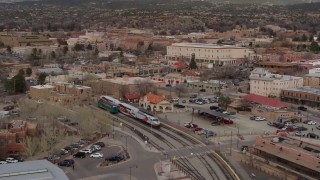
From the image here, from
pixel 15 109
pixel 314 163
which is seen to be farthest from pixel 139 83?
pixel 314 163

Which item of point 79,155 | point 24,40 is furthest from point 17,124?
point 24,40

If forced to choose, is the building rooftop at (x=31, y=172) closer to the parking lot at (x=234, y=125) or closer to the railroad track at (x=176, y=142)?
the railroad track at (x=176, y=142)

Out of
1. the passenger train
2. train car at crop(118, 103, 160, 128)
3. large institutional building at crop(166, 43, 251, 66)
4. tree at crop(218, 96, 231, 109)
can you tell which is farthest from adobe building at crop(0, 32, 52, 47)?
tree at crop(218, 96, 231, 109)

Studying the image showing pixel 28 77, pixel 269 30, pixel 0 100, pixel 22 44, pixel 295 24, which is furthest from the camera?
pixel 295 24

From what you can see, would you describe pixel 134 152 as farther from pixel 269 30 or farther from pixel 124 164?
pixel 269 30

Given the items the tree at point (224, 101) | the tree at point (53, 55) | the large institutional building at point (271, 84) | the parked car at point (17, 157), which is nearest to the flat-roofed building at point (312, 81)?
the large institutional building at point (271, 84)

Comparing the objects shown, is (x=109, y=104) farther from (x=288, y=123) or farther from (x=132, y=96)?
(x=288, y=123)
